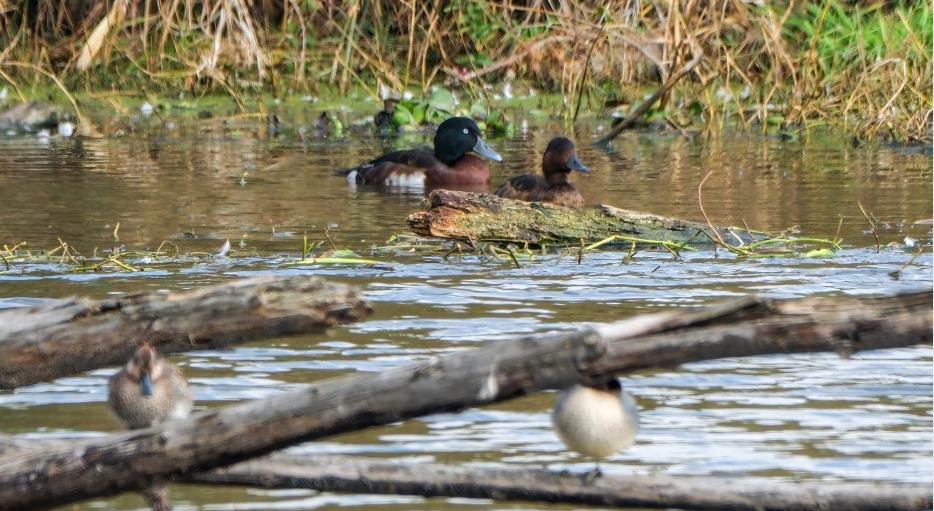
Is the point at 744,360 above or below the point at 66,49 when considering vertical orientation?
below

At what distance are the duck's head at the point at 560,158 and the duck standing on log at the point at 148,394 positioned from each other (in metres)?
6.88

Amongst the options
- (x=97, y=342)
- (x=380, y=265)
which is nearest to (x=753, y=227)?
(x=380, y=265)

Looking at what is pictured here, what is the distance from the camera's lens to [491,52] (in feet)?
54.3

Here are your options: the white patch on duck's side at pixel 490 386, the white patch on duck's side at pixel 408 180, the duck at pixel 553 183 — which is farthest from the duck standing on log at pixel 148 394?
the white patch on duck's side at pixel 408 180

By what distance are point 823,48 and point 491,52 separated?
3.44 m

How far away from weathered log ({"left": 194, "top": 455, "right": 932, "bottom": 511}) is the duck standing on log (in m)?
0.18

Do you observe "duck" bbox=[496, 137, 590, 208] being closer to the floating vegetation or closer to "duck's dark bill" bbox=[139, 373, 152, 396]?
the floating vegetation

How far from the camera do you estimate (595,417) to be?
10.4 ft

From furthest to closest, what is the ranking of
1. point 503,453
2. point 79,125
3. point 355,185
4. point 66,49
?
point 66,49 < point 79,125 < point 355,185 < point 503,453

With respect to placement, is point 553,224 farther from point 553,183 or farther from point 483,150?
point 483,150

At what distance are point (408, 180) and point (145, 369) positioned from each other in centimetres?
842

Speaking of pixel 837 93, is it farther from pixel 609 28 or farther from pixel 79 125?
pixel 79 125

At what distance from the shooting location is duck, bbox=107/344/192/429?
3334mm

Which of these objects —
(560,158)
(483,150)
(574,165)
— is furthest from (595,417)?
(483,150)
